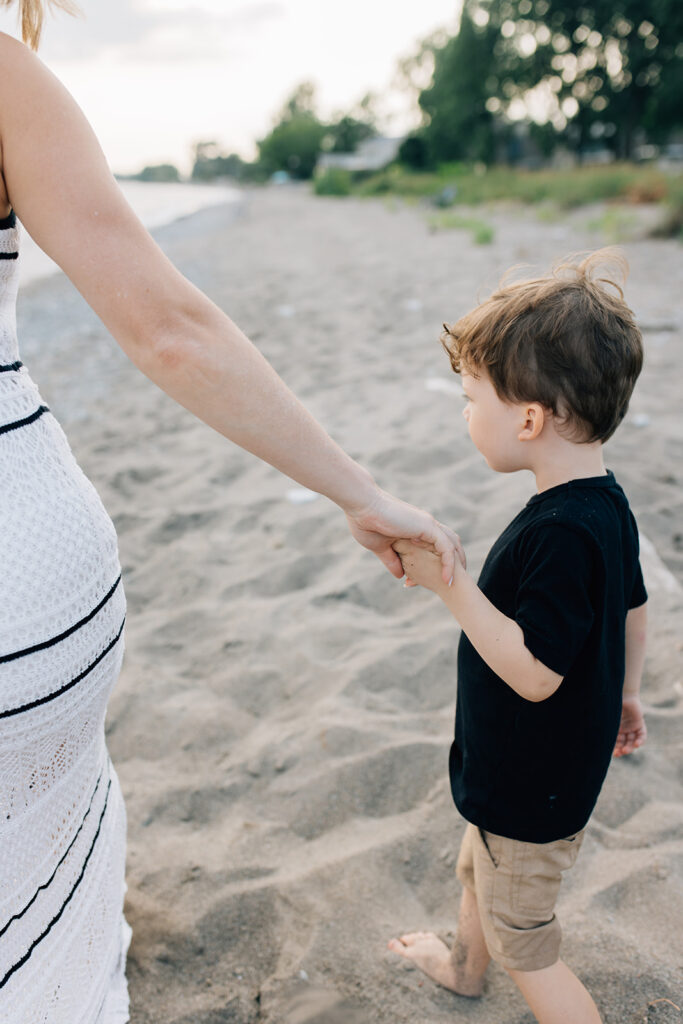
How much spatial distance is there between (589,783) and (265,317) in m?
7.05

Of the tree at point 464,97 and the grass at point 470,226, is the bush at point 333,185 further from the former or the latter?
the grass at point 470,226

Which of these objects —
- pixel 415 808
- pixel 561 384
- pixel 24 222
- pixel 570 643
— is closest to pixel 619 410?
pixel 561 384

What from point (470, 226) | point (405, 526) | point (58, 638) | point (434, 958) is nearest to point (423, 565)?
point (405, 526)

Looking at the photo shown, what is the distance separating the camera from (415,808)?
2004 millimetres

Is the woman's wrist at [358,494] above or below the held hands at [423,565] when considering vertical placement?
above

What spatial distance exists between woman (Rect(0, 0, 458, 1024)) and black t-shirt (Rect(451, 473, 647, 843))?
0.50 ft

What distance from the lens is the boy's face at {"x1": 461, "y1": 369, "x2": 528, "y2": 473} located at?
1.22 m

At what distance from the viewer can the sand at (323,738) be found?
1622 mm

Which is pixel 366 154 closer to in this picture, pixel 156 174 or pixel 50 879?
pixel 156 174

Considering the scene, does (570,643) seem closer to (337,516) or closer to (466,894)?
(466,894)

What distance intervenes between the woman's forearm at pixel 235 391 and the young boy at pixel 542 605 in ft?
0.81

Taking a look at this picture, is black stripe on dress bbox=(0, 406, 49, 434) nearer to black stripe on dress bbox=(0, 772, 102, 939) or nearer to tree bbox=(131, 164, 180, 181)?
black stripe on dress bbox=(0, 772, 102, 939)

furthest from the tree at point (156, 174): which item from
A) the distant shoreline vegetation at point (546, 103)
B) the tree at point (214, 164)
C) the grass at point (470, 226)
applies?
the grass at point (470, 226)

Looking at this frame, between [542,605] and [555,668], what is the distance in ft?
0.32
